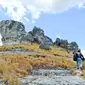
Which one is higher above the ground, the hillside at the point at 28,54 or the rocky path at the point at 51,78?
the hillside at the point at 28,54

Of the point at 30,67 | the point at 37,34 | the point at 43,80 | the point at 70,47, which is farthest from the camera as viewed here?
the point at 37,34

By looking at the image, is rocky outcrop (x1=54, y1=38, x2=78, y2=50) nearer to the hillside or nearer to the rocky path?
the hillside

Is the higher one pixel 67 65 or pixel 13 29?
pixel 13 29

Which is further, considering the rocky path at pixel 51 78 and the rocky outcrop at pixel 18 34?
the rocky outcrop at pixel 18 34

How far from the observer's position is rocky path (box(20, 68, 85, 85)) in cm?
2983

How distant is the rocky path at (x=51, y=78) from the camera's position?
2983 centimetres

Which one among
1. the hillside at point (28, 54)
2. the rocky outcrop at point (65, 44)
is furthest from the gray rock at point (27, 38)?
the rocky outcrop at point (65, 44)

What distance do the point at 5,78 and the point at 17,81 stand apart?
1038mm

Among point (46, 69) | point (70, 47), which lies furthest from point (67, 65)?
point (70, 47)

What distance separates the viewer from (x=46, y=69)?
39.4 meters

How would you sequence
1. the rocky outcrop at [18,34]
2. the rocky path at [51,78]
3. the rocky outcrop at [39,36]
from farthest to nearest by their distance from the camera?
the rocky outcrop at [39,36] → the rocky outcrop at [18,34] → the rocky path at [51,78]

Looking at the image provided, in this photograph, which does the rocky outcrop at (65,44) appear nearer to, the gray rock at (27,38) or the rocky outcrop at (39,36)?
the rocky outcrop at (39,36)

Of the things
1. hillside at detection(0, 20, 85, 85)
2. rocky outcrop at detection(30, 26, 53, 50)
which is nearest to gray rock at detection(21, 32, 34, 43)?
hillside at detection(0, 20, 85, 85)

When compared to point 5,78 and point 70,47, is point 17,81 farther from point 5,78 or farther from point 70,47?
point 70,47
